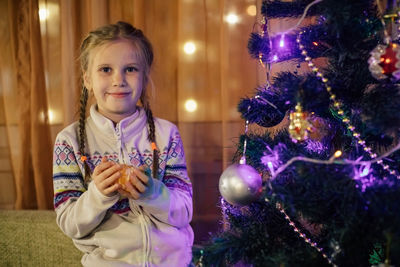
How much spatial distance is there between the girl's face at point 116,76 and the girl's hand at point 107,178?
8.8 inches

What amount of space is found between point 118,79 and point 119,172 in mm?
284

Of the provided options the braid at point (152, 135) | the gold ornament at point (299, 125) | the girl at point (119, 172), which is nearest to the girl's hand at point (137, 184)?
the girl at point (119, 172)

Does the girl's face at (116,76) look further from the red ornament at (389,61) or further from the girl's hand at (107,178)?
the red ornament at (389,61)

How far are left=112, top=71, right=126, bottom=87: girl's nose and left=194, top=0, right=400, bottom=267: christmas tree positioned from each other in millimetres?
361

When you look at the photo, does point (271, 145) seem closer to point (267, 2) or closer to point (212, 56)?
point (267, 2)

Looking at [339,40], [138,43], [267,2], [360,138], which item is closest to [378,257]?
[360,138]

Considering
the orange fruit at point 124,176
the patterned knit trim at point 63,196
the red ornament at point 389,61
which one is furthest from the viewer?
the patterned knit trim at point 63,196

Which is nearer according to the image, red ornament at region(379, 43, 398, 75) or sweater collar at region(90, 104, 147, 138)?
red ornament at region(379, 43, 398, 75)

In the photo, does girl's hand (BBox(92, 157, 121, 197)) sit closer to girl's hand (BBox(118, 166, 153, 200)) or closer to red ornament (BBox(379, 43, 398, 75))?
girl's hand (BBox(118, 166, 153, 200))

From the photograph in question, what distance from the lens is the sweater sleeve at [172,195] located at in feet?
3.13

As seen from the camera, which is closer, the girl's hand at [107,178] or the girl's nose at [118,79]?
the girl's hand at [107,178]

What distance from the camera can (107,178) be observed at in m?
0.90

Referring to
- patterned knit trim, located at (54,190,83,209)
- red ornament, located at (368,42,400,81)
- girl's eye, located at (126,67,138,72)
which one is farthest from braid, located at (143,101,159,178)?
red ornament, located at (368,42,400,81)

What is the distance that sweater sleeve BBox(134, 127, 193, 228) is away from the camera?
95 centimetres
